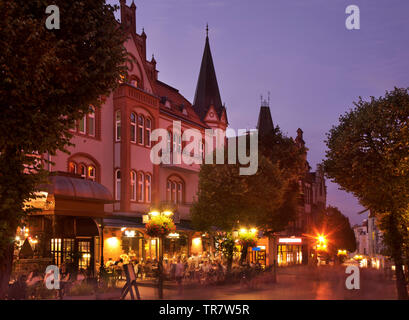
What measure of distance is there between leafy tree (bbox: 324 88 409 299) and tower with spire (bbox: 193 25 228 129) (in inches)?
1009

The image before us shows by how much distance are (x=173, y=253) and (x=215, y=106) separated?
15.1 meters

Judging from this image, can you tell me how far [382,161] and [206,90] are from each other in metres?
29.7

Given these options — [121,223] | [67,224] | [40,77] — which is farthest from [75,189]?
[40,77]

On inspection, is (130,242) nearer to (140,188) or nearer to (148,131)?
(140,188)

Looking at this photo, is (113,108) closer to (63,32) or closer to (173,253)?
(173,253)

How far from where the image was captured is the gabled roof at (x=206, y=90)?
4527 centimetres

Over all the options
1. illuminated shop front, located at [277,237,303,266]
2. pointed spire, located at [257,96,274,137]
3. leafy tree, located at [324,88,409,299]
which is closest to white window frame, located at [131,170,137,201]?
leafy tree, located at [324,88,409,299]

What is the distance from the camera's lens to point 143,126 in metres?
34.5

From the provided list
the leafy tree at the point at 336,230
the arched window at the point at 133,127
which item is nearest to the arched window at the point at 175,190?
the arched window at the point at 133,127

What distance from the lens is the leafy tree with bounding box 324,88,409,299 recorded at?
17.4 metres

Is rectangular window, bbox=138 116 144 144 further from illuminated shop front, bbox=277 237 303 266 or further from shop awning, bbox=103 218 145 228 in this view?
illuminated shop front, bbox=277 237 303 266

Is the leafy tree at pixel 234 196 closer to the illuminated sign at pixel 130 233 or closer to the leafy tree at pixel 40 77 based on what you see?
the illuminated sign at pixel 130 233

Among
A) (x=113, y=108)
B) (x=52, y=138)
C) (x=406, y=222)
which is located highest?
(x=113, y=108)

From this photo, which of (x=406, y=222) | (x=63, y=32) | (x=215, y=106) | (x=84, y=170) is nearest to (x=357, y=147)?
(x=406, y=222)
